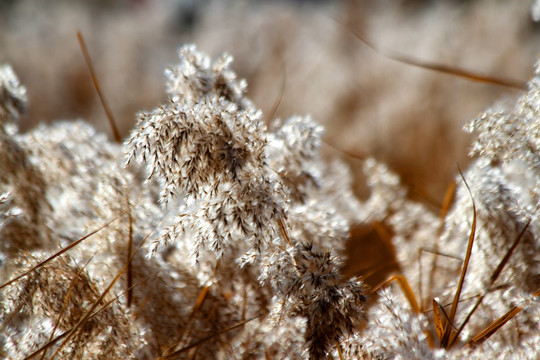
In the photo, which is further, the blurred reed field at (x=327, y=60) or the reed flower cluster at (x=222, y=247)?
the blurred reed field at (x=327, y=60)

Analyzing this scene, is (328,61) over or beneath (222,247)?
over

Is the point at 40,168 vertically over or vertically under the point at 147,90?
under

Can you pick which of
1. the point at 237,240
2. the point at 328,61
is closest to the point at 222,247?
the point at 237,240

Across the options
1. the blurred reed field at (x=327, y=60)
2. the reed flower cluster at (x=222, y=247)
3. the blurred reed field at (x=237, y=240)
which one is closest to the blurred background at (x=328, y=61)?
the blurred reed field at (x=327, y=60)

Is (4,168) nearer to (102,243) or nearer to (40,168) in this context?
(40,168)

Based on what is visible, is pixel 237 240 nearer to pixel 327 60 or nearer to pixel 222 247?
pixel 222 247

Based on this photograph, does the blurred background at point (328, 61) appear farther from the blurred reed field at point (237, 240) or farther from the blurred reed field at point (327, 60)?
the blurred reed field at point (237, 240)

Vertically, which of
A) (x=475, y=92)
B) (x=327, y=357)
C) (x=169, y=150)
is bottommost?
(x=327, y=357)

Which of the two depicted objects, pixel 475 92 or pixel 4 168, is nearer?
pixel 4 168

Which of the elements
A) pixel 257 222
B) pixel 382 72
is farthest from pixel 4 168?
pixel 382 72
